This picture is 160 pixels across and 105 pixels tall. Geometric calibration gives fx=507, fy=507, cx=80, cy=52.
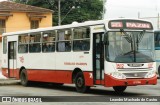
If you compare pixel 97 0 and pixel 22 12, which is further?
pixel 97 0

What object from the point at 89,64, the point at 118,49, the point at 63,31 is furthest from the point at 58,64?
the point at 118,49

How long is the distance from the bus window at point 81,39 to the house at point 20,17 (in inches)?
1534

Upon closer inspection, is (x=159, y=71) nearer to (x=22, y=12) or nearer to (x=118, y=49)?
(x=118, y=49)

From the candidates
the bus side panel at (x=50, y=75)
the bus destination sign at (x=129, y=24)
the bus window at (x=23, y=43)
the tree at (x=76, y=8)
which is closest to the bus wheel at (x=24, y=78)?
the bus side panel at (x=50, y=75)

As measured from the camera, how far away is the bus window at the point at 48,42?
23.2 metres

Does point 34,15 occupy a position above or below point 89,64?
above

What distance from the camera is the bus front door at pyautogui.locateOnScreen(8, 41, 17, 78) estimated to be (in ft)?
89.9

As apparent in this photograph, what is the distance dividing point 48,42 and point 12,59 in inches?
185

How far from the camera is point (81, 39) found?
20.8 m

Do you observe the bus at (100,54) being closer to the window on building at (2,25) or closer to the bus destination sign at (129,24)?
the bus destination sign at (129,24)

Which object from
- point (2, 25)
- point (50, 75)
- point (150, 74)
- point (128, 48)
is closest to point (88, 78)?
point (128, 48)

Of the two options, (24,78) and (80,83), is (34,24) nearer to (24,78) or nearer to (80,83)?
(24,78)

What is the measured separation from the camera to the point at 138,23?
64.6 feet

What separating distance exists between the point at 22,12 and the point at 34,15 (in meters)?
1.58
